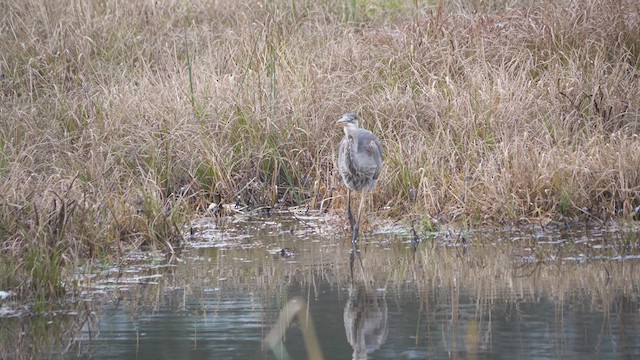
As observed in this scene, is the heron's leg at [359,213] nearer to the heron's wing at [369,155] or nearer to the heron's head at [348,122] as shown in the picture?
the heron's wing at [369,155]

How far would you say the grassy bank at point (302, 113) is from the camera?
393 inches

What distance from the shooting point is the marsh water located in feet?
21.2

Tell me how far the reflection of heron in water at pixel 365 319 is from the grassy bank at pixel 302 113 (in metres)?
2.04

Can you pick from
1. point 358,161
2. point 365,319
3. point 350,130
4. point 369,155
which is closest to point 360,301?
point 365,319

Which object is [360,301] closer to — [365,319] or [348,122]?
[365,319]

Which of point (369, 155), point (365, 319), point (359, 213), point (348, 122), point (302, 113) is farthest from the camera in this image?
point (302, 113)

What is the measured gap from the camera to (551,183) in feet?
33.1

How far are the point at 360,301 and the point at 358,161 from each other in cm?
255

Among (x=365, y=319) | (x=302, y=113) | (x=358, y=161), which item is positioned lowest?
(x=302, y=113)

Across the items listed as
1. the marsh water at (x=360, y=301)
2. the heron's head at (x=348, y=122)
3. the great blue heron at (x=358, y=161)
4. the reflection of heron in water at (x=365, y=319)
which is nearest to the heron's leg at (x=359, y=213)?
the great blue heron at (x=358, y=161)

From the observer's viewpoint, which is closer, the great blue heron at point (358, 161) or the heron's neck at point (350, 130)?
the great blue heron at point (358, 161)

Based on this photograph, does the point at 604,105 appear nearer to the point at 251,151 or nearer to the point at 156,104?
the point at 251,151

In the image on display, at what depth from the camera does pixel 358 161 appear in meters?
10.0

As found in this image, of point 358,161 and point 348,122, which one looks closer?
point 358,161
